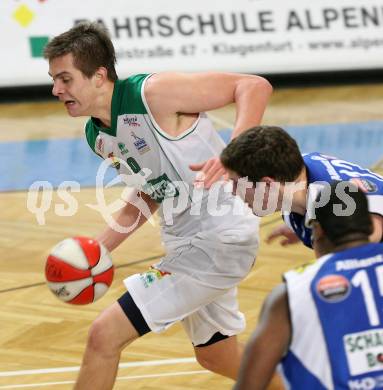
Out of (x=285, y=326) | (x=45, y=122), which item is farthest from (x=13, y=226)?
Answer: (x=285, y=326)

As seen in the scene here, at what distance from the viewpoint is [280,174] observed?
14.6ft

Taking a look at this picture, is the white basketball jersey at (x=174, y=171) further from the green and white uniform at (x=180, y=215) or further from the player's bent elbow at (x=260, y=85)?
the player's bent elbow at (x=260, y=85)

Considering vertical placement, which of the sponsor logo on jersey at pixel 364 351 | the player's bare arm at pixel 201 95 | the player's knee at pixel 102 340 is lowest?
the player's knee at pixel 102 340

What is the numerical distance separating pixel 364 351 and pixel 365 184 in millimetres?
1179

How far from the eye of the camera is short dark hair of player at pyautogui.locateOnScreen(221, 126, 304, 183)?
4406mm

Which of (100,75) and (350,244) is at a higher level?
(100,75)

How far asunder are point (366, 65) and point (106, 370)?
958 centimetres

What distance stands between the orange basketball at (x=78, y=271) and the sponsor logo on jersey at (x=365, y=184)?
1418mm

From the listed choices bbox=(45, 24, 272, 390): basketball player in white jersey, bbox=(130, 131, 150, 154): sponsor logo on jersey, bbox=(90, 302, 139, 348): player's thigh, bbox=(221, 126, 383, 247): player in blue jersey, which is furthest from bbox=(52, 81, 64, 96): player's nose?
bbox=(221, 126, 383, 247): player in blue jersey

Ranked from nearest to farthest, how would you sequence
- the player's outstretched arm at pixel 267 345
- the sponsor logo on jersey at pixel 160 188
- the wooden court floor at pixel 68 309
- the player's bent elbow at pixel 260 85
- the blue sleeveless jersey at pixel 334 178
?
1. the player's outstretched arm at pixel 267 345
2. the blue sleeveless jersey at pixel 334 178
3. the player's bent elbow at pixel 260 85
4. the sponsor logo on jersey at pixel 160 188
5. the wooden court floor at pixel 68 309

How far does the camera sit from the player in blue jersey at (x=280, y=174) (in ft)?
14.5

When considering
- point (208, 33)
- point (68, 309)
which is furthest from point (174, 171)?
point (208, 33)

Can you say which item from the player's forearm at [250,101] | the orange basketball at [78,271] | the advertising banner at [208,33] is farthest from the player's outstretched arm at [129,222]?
the advertising banner at [208,33]

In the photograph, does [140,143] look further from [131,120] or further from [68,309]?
[68,309]
